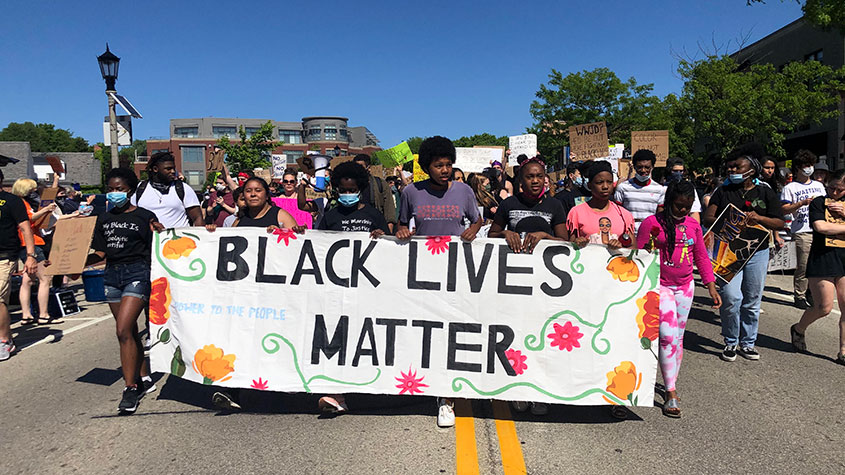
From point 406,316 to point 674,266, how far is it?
6.96 ft

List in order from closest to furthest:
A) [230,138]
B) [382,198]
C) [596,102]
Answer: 1. [382,198]
2. [596,102]
3. [230,138]

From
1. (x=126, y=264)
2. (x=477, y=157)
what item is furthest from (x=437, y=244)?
(x=477, y=157)

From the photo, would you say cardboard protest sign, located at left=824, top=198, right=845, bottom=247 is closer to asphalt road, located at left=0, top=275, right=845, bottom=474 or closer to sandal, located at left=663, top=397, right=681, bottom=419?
asphalt road, located at left=0, top=275, right=845, bottom=474

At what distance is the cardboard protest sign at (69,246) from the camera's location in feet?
23.6

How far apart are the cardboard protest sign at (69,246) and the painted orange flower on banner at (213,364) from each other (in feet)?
11.8

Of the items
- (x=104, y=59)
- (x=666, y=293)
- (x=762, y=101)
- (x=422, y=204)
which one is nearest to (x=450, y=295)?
(x=422, y=204)

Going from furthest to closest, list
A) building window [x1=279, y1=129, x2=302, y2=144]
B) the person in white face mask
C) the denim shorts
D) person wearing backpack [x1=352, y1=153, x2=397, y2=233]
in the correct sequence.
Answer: building window [x1=279, y1=129, x2=302, y2=144], person wearing backpack [x1=352, y1=153, x2=397, y2=233], the person in white face mask, the denim shorts

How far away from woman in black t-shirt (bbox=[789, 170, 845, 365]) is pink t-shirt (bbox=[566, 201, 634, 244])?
234cm

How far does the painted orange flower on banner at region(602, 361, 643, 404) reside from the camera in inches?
161

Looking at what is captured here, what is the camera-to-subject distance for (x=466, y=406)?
4.48m

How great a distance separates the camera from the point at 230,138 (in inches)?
3797

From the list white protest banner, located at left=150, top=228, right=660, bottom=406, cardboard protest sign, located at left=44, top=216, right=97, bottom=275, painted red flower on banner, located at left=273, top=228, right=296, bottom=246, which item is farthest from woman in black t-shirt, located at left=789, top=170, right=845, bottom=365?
cardboard protest sign, located at left=44, top=216, right=97, bottom=275

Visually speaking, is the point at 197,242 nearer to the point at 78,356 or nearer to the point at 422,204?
the point at 422,204

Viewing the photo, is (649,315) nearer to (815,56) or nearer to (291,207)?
(291,207)
